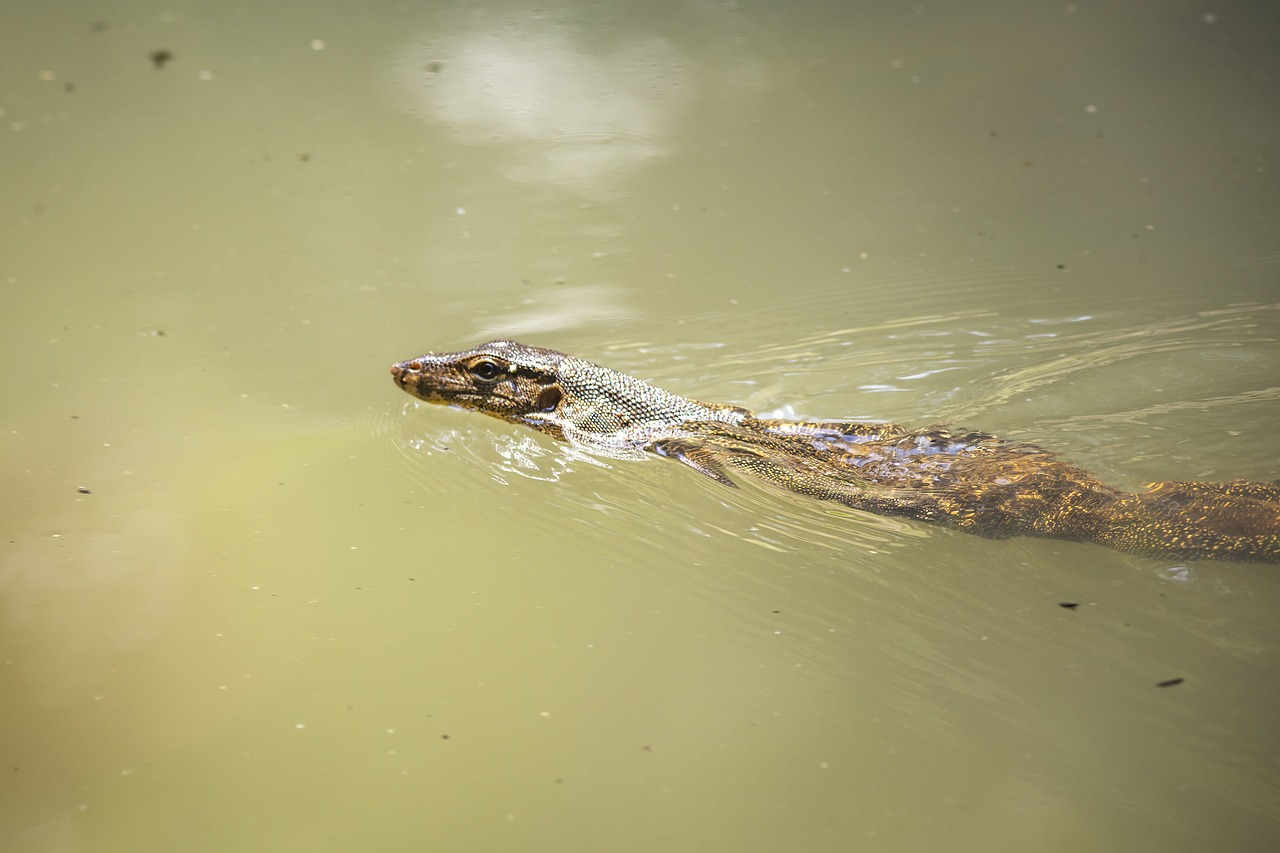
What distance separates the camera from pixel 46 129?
5.27 m

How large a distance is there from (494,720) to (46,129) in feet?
14.5

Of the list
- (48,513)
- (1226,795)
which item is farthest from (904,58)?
(48,513)

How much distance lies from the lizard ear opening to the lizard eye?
20 cm

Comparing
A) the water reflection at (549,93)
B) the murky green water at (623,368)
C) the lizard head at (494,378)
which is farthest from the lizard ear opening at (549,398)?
the water reflection at (549,93)

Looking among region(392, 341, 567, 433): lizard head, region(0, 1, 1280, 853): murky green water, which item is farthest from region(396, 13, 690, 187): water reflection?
region(392, 341, 567, 433): lizard head

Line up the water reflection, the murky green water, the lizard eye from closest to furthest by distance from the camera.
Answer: the murky green water
the lizard eye
the water reflection

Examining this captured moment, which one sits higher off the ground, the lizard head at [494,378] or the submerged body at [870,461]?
the lizard head at [494,378]

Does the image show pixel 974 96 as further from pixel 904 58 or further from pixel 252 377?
pixel 252 377

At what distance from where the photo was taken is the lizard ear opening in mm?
3971

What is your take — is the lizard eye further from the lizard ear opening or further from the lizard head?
the lizard ear opening

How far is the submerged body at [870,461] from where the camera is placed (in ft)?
11.1

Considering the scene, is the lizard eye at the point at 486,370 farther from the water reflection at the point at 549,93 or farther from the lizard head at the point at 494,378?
the water reflection at the point at 549,93

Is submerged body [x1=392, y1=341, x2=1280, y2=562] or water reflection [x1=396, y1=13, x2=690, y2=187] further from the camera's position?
water reflection [x1=396, y1=13, x2=690, y2=187]

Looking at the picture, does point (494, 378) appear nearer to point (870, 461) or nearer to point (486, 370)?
point (486, 370)
